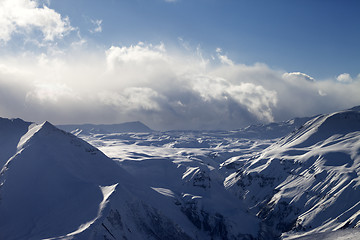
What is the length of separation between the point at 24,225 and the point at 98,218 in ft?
149

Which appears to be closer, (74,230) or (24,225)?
(74,230)

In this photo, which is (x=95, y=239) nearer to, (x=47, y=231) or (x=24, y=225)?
(x=47, y=231)

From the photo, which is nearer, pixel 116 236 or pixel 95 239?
pixel 95 239

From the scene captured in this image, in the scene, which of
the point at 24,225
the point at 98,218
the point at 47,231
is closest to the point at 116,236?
the point at 98,218

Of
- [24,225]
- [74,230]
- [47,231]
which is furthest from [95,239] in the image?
[24,225]

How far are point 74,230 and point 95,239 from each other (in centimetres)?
1504

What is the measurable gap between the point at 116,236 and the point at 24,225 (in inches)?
2215

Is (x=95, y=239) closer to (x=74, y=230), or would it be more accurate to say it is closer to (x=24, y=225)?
(x=74, y=230)

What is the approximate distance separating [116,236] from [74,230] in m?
24.4

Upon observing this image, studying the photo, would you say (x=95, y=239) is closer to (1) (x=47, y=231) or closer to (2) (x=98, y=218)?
(2) (x=98, y=218)

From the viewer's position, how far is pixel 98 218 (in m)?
195

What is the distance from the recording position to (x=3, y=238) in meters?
188

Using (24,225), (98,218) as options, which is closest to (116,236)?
(98,218)

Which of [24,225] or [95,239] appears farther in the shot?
[24,225]
